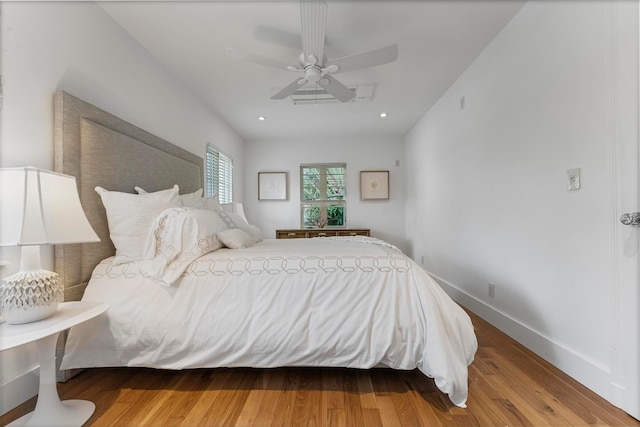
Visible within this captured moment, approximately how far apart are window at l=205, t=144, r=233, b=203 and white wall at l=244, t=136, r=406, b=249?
30.6 inches

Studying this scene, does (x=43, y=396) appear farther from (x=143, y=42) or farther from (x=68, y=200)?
(x=143, y=42)

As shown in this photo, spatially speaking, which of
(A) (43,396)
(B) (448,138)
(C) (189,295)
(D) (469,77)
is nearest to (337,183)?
(B) (448,138)

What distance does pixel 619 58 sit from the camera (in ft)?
4.49

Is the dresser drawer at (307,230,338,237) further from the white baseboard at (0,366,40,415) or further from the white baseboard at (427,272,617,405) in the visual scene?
the white baseboard at (0,366,40,415)

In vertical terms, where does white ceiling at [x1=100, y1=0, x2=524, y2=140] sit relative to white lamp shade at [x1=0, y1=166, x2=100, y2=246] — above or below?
above

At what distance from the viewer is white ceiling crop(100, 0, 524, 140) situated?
77.2 inches

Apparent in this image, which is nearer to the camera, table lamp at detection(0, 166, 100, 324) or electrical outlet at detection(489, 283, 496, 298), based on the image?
table lamp at detection(0, 166, 100, 324)

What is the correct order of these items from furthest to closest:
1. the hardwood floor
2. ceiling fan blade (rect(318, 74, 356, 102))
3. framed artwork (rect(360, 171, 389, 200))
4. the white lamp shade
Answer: framed artwork (rect(360, 171, 389, 200))
ceiling fan blade (rect(318, 74, 356, 102))
the hardwood floor
the white lamp shade

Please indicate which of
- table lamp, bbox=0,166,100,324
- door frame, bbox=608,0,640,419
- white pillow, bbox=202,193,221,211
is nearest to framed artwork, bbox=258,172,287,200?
white pillow, bbox=202,193,221,211

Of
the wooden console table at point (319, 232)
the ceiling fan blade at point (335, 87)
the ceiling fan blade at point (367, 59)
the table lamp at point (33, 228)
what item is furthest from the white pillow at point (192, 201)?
the wooden console table at point (319, 232)

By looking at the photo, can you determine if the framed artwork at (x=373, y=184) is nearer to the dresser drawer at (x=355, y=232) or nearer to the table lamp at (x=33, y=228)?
the dresser drawer at (x=355, y=232)

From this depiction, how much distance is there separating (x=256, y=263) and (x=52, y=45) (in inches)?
68.8

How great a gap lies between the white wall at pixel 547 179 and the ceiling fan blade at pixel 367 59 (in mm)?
995

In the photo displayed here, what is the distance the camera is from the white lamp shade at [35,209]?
1.08 m
